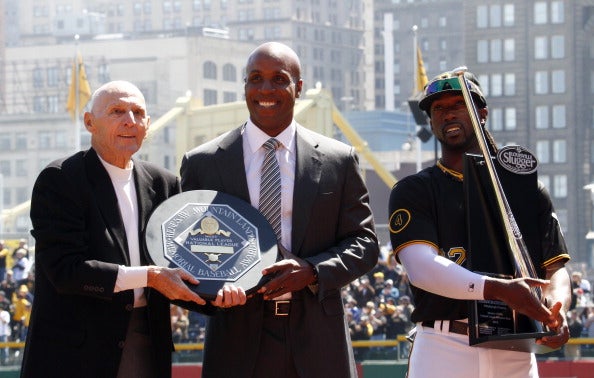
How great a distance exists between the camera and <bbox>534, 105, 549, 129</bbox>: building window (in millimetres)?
113125

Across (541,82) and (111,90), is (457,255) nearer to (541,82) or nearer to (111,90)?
(111,90)

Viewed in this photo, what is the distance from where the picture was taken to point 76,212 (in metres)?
5.42

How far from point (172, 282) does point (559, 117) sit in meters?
109

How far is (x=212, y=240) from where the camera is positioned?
5332 millimetres

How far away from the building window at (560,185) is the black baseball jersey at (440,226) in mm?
Result: 105200

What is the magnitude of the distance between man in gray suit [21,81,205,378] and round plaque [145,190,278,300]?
11 cm

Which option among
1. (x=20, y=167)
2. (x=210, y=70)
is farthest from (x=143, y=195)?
(x=210, y=70)

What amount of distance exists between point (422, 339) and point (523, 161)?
2.43 feet

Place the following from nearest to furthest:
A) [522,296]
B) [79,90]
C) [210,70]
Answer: [522,296] → [79,90] → [210,70]

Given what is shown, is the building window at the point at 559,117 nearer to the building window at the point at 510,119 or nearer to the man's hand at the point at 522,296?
the building window at the point at 510,119

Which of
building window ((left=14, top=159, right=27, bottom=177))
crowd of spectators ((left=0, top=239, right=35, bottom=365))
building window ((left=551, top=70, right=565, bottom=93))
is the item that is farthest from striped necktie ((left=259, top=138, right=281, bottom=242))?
building window ((left=551, top=70, right=565, bottom=93))

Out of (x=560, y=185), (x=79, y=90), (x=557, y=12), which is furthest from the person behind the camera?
(x=557, y=12)

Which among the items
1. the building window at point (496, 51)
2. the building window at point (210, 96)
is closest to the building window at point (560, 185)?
the building window at point (496, 51)

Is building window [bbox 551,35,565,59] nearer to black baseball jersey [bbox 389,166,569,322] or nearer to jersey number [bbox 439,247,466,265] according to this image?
black baseball jersey [bbox 389,166,569,322]
